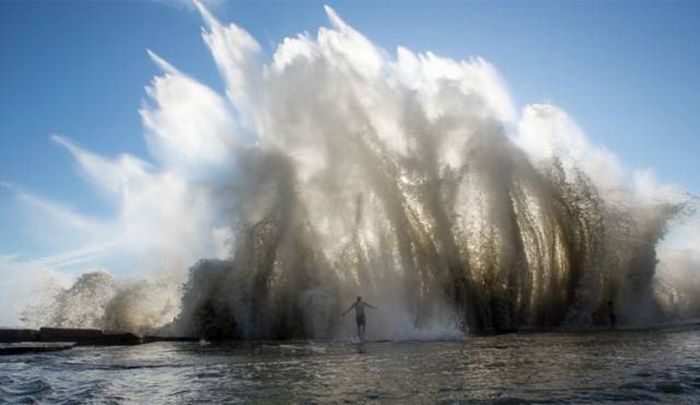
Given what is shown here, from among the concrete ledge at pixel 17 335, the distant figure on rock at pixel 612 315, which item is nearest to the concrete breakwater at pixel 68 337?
the concrete ledge at pixel 17 335

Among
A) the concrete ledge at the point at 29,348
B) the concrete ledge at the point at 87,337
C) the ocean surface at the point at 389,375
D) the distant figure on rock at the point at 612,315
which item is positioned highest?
the distant figure on rock at the point at 612,315

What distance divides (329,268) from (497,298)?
28.7 ft

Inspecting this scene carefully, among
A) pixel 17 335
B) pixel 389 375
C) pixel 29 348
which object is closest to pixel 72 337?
pixel 17 335

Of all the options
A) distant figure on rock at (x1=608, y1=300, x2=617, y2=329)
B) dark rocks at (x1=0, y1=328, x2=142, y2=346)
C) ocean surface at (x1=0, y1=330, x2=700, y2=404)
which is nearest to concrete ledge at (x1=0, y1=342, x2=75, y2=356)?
ocean surface at (x1=0, y1=330, x2=700, y2=404)

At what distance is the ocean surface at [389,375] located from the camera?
Result: 8711mm

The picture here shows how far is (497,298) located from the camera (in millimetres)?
28953

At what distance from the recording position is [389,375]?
443 inches

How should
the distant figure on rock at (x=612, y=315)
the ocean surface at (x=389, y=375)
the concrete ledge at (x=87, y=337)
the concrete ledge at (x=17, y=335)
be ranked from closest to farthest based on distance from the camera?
the ocean surface at (x=389, y=375) → the concrete ledge at (x=17, y=335) → the concrete ledge at (x=87, y=337) → the distant figure on rock at (x=612, y=315)

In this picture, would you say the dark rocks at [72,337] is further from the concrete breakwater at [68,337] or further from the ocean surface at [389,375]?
the ocean surface at [389,375]

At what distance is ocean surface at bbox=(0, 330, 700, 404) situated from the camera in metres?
8.71

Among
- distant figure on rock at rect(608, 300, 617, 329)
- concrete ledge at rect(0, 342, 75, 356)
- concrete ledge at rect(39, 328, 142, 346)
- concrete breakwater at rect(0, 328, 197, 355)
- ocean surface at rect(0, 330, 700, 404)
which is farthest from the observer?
distant figure on rock at rect(608, 300, 617, 329)

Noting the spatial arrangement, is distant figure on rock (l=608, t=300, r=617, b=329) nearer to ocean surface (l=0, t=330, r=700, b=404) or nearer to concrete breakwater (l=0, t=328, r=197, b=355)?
ocean surface (l=0, t=330, r=700, b=404)

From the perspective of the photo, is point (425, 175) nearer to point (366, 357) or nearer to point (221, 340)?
point (221, 340)

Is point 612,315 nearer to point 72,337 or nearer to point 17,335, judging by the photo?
point 72,337
